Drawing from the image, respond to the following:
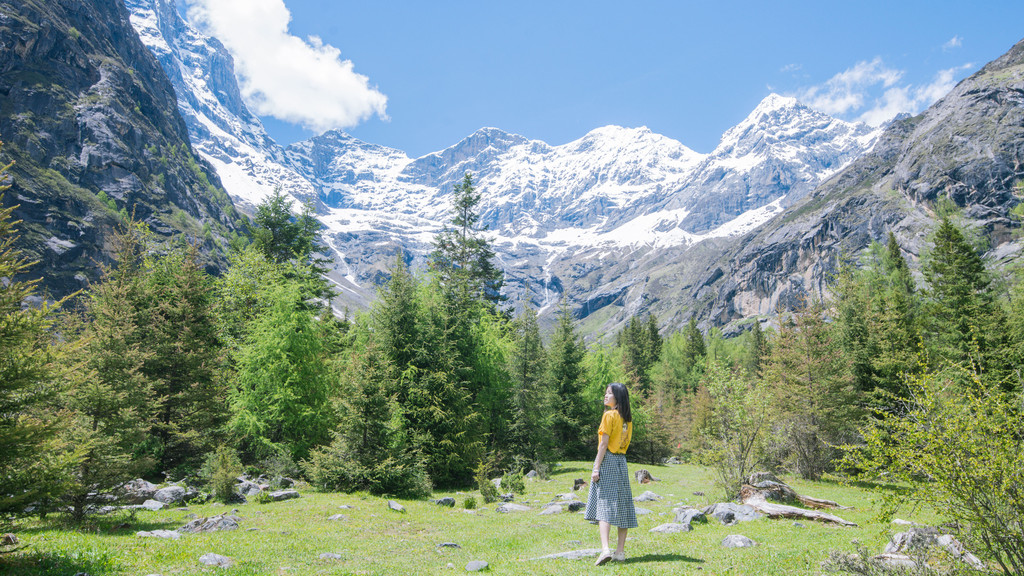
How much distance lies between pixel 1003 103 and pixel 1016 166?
29.4m

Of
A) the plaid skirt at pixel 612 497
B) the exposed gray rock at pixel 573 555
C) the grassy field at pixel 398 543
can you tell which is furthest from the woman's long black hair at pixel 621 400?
the exposed gray rock at pixel 573 555

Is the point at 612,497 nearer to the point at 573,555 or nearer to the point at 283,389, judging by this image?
the point at 573,555

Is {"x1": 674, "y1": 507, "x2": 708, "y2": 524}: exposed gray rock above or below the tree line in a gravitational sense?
below

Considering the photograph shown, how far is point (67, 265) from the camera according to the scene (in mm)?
106375

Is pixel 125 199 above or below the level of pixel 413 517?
above

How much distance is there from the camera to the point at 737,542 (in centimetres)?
1080

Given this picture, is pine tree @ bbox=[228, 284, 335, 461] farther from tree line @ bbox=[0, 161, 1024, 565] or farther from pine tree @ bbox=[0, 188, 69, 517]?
pine tree @ bbox=[0, 188, 69, 517]

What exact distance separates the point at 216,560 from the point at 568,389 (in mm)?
34595

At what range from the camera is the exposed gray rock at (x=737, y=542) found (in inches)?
421

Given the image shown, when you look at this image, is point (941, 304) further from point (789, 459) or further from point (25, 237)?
point (25, 237)

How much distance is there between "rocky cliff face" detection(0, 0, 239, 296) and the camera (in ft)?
355

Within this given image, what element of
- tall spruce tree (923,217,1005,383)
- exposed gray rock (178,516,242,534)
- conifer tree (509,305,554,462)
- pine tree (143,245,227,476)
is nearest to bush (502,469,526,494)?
conifer tree (509,305,554,462)

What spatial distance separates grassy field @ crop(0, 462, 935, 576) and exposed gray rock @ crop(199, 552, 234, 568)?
179 mm

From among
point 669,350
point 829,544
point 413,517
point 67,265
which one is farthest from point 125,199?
point 829,544
